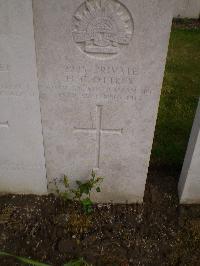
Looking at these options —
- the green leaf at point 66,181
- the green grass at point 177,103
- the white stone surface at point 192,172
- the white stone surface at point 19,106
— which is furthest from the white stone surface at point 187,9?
the white stone surface at point 19,106

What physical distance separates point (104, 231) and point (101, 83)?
1461mm

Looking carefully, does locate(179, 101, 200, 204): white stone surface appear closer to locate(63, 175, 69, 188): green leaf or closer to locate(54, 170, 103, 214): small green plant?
locate(54, 170, 103, 214): small green plant

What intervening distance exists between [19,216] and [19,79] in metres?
1.45

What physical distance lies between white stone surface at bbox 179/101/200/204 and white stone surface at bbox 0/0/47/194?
1.42m

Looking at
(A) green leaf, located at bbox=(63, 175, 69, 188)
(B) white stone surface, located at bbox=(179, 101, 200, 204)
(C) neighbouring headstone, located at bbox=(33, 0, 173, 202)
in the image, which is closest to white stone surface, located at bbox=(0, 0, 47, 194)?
(C) neighbouring headstone, located at bbox=(33, 0, 173, 202)

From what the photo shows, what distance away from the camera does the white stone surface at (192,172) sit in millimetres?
3066

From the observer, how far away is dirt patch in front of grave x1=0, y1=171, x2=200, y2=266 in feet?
10.1

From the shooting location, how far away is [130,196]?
3.54 m

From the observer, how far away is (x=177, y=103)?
202 inches

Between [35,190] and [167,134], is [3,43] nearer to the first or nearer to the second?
[35,190]

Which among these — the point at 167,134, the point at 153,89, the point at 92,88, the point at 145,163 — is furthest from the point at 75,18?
the point at 167,134

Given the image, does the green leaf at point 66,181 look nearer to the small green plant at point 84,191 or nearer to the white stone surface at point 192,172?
the small green plant at point 84,191

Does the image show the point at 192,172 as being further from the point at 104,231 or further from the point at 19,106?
the point at 19,106

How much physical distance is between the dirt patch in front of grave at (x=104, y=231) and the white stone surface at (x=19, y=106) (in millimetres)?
295
